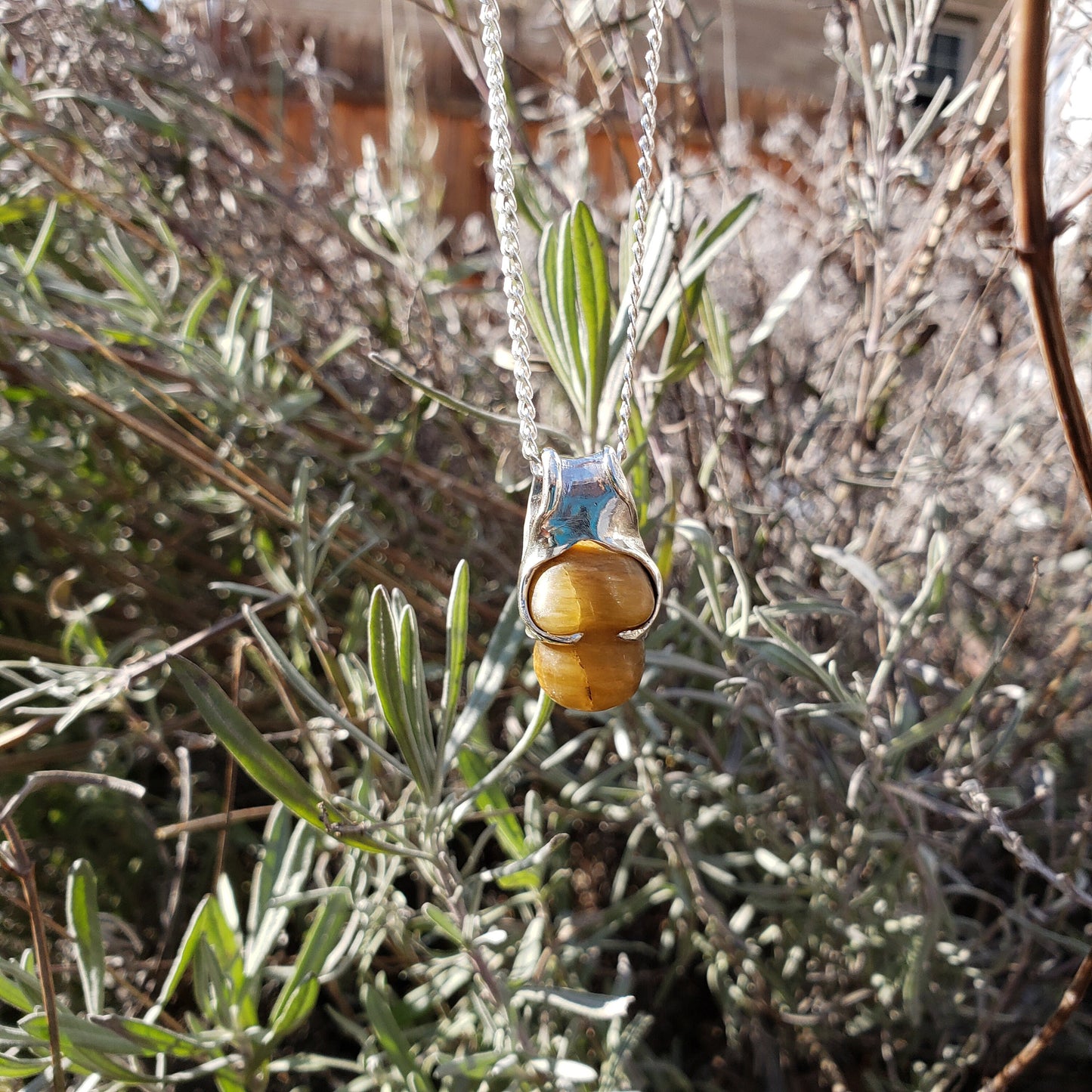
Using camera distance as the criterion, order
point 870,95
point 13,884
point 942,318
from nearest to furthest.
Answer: point 870,95
point 13,884
point 942,318

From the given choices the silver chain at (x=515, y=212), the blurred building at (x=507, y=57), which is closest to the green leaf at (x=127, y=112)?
the blurred building at (x=507, y=57)

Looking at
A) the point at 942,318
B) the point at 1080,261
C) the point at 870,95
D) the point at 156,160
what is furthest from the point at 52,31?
the point at 942,318

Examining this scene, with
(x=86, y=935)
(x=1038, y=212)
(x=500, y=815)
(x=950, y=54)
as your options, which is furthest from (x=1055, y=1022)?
(x=950, y=54)

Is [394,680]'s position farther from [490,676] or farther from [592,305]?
[592,305]

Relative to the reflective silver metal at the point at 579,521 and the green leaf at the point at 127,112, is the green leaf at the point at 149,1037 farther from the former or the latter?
the green leaf at the point at 127,112

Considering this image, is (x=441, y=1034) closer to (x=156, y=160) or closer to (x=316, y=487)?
(x=316, y=487)
